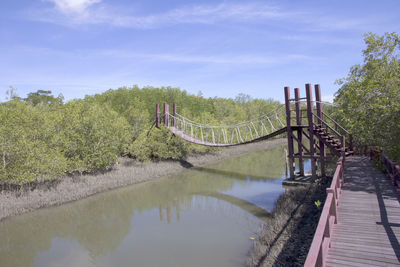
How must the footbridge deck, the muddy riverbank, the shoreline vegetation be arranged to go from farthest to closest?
the muddy riverbank, the shoreline vegetation, the footbridge deck

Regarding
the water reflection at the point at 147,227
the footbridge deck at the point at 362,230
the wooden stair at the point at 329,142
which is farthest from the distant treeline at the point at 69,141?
the footbridge deck at the point at 362,230

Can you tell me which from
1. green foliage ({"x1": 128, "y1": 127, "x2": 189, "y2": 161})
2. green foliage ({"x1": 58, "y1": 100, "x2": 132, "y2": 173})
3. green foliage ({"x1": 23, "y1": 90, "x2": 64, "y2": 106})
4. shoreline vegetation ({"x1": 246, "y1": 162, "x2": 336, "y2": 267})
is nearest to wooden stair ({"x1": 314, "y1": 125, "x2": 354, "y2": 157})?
shoreline vegetation ({"x1": 246, "y1": 162, "x2": 336, "y2": 267})

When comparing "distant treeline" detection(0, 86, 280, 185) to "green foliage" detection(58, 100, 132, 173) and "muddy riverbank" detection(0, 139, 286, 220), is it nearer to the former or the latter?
"green foliage" detection(58, 100, 132, 173)

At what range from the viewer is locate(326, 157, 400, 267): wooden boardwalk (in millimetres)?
4070

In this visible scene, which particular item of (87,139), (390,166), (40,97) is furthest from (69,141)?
(40,97)

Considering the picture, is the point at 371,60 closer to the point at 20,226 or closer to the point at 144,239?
the point at 144,239

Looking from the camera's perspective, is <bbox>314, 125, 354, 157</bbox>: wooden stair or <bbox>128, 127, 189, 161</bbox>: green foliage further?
<bbox>128, 127, 189, 161</bbox>: green foliage

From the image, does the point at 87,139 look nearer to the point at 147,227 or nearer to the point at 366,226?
the point at 147,227

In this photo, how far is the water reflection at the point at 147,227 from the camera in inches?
300

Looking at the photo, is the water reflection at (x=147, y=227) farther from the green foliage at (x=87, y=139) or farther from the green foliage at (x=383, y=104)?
the green foliage at (x=383, y=104)

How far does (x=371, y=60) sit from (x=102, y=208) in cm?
1284

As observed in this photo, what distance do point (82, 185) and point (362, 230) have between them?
12.6 meters

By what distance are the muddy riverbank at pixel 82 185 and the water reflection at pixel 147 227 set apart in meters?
0.49

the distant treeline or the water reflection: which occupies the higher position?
the distant treeline
